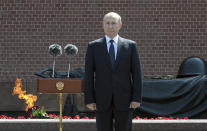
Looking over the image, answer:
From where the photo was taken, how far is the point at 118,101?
3482 millimetres

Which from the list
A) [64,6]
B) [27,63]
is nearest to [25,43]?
[27,63]

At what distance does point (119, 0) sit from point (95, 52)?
637cm

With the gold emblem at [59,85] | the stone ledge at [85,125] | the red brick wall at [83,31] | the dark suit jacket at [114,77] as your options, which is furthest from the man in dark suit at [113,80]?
the red brick wall at [83,31]

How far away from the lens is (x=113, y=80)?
350 centimetres

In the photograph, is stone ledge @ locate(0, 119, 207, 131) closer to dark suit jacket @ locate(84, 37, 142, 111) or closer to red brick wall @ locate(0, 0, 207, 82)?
dark suit jacket @ locate(84, 37, 142, 111)

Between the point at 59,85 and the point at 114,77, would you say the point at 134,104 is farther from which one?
the point at 59,85

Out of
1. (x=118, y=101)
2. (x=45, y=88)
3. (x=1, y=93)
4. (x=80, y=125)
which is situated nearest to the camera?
(x=118, y=101)

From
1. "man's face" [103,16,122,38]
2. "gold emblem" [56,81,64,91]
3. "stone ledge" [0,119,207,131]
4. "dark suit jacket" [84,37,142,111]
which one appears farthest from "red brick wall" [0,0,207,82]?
"man's face" [103,16,122,38]

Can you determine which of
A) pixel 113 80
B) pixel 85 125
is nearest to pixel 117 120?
pixel 113 80

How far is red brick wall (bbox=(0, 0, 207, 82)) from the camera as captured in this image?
9.66 meters

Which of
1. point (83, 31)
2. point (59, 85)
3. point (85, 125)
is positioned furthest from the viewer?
point (83, 31)

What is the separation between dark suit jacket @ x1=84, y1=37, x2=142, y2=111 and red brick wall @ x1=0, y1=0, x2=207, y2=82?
606cm

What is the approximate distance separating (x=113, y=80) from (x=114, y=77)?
0.10ft

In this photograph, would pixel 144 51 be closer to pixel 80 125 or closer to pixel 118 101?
pixel 80 125
